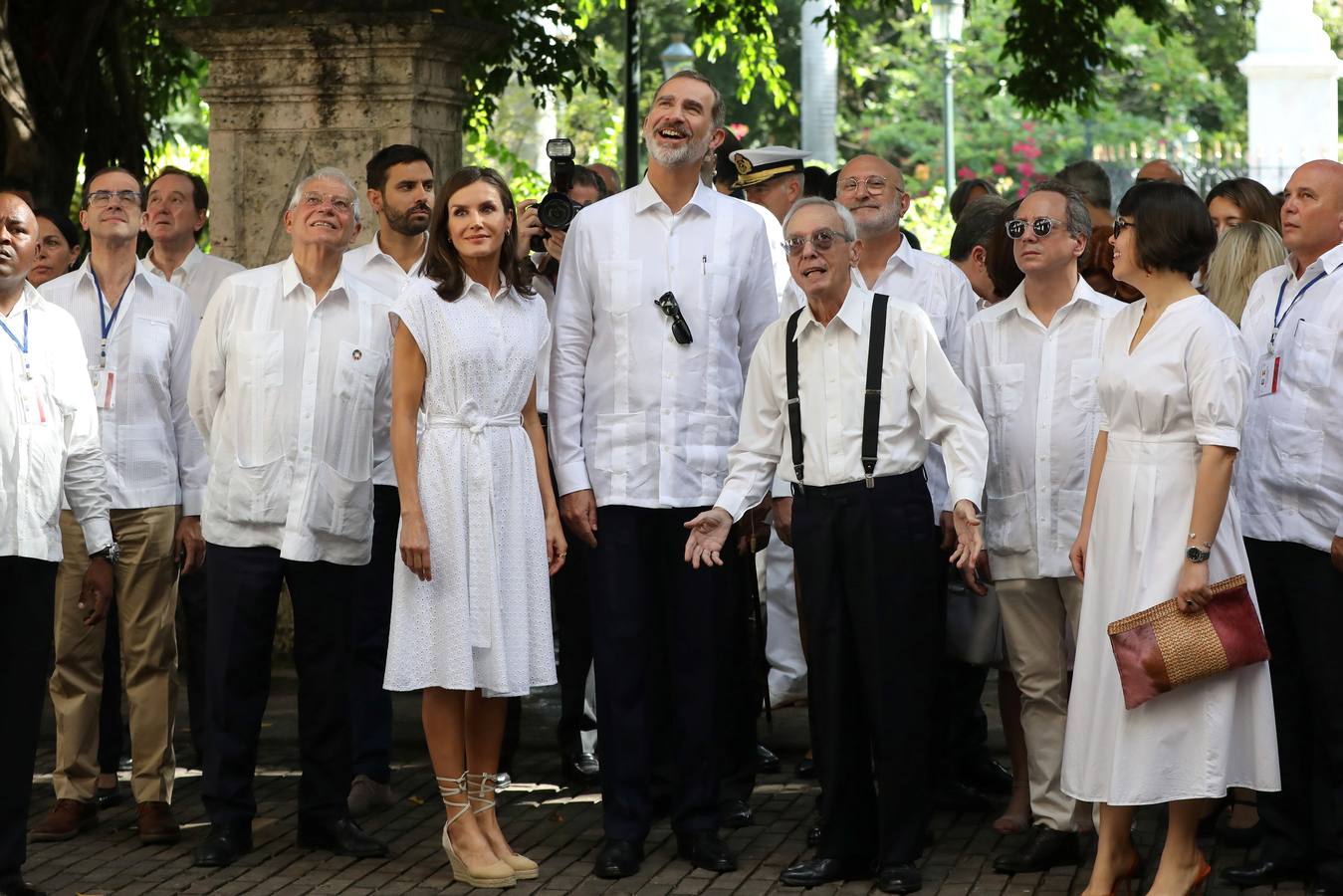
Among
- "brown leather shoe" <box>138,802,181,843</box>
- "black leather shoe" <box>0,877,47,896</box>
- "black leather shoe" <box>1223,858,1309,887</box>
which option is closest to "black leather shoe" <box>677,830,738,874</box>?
"black leather shoe" <box>1223,858,1309,887</box>

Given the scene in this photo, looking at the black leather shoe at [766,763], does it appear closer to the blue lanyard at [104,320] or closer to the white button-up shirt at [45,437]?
the white button-up shirt at [45,437]

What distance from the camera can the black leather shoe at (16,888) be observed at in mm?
6102

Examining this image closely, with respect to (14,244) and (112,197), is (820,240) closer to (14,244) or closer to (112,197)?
(14,244)

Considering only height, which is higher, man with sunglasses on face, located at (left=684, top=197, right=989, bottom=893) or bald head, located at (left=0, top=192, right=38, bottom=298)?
bald head, located at (left=0, top=192, right=38, bottom=298)

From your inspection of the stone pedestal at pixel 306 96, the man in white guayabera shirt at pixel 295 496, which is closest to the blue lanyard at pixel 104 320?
the man in white guayabera shirt at pixel 295 496

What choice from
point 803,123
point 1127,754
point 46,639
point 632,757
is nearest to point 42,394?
point 46,639

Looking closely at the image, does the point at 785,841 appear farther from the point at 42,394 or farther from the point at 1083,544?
the point at 42,394

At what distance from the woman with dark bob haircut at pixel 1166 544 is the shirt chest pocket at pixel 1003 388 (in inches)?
24.6

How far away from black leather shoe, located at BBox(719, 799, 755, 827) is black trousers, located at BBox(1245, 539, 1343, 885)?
1.81 m

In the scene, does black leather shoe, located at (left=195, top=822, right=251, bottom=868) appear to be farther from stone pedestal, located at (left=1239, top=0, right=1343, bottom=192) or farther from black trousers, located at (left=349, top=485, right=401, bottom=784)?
stone pedestal, located at (left=1239, top=0, right=1343, bottom=192)

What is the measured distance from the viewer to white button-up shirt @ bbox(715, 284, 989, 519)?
6180 mm

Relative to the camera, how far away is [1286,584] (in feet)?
20.5

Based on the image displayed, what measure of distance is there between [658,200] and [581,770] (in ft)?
8.07

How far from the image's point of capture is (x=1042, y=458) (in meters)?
6.54
